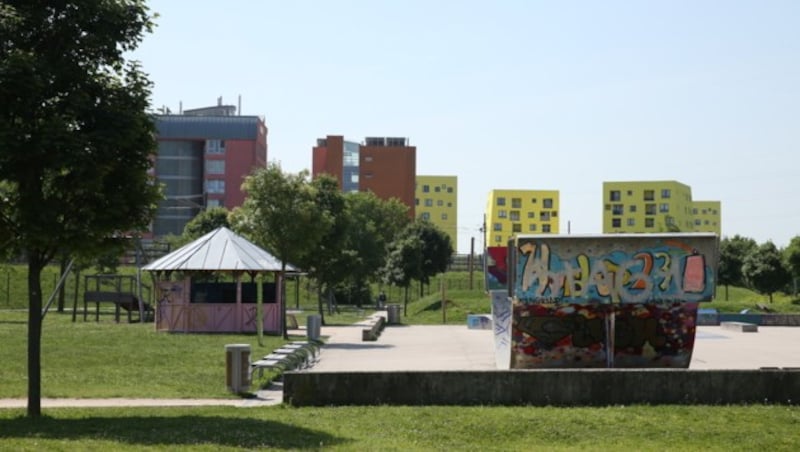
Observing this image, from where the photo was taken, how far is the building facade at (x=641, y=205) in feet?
497

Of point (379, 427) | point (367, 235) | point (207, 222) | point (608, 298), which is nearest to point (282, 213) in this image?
point (608, 298)

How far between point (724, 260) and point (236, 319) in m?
51.5

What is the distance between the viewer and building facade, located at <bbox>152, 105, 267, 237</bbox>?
108375mm

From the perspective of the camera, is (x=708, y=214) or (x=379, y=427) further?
(x=708, y=214)

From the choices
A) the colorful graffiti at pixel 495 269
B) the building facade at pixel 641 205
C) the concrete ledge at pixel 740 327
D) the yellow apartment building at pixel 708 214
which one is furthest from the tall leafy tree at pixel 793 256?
the yellow apartment building at pixel 708 214

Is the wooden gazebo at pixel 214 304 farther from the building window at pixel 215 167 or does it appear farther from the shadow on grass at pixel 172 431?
the building window at pixel 215 167

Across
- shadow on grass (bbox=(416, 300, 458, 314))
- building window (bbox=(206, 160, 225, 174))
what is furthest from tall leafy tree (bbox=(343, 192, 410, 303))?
building window (bbox=(206, 160, 225, 174))

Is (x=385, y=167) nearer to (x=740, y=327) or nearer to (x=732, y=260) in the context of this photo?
(x=732, y=260)

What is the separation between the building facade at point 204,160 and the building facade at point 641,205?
62658mm

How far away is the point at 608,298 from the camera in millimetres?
21281

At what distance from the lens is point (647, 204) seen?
15212 cm

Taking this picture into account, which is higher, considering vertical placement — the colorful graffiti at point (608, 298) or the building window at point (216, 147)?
the building window at point (216, 147)

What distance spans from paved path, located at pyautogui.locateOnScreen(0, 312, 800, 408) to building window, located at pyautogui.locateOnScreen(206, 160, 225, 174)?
65041mm

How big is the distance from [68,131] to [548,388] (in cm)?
749
